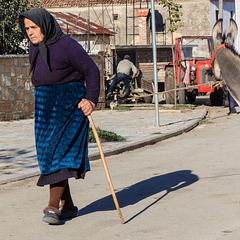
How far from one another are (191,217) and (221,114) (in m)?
13.9

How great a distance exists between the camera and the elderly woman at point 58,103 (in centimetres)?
559

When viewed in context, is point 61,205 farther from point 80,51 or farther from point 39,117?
point 80,51

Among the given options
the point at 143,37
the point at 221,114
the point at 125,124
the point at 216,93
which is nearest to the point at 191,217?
the point at 125,124

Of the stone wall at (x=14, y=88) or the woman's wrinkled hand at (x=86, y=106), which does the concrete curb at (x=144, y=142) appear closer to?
the woman's wrinkled hand at (x=86, y=106)

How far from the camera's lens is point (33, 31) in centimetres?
553

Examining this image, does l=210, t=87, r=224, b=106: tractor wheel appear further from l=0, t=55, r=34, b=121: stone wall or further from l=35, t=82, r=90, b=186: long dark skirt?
l=35, t=82, r=90, b=186: long dark skirt

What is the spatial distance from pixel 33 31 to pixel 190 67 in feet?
58.3

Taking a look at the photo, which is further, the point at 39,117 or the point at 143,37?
the point at 143,37

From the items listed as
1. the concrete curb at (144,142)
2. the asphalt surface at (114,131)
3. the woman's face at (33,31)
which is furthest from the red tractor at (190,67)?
the woman's face at (33,31)

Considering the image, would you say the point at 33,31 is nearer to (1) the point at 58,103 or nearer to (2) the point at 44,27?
(2) the point at 44,27

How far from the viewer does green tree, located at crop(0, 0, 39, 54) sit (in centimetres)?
1930

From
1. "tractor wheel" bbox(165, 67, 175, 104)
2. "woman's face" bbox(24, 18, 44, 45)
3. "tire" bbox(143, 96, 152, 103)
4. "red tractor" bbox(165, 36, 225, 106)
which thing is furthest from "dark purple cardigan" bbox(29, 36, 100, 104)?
"tire" bbox(143, 96, 152, 103)

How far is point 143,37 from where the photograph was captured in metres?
47.2

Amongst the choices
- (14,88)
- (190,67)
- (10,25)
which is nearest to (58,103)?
(14,88)
